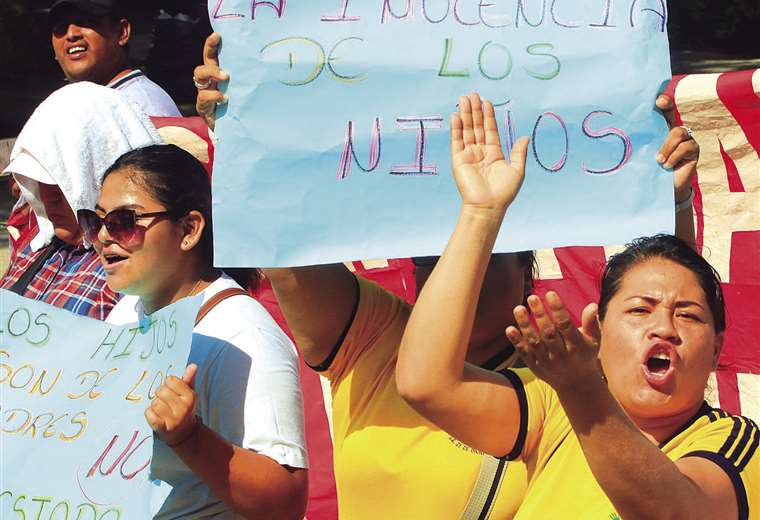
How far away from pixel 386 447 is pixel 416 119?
702 millimetres

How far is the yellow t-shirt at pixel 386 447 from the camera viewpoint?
245 cm

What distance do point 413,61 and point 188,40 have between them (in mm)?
11813

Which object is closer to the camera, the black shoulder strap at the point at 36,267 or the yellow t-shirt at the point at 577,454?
the yellow t-shirt at the point at 577,454

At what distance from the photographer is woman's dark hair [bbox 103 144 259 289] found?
2.67 metres

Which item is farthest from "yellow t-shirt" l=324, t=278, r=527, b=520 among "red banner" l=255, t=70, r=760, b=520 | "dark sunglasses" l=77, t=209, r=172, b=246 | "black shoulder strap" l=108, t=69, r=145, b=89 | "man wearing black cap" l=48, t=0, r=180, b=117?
"man wearing black cap" l=48, t=0, r=180, b=117

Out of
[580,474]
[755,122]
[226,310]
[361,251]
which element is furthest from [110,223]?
[755,122]

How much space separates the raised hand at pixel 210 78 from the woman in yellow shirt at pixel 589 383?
61 cm

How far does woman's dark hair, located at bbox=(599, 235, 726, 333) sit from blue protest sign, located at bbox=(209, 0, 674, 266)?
0.19ft

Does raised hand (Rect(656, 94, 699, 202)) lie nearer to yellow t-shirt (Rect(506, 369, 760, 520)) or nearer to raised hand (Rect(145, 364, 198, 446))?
yellow t-shirt (Rect(506, 369, 760, 520))

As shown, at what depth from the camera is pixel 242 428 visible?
7.75ft

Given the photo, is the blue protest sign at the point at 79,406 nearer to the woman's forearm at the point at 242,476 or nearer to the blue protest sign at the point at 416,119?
the woman's forearm at the point at 242,476

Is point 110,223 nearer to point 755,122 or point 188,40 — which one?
point 755,122

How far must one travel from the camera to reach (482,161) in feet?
6.97

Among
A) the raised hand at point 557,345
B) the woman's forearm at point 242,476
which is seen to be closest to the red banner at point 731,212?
the woman's forearm at point 242,476
